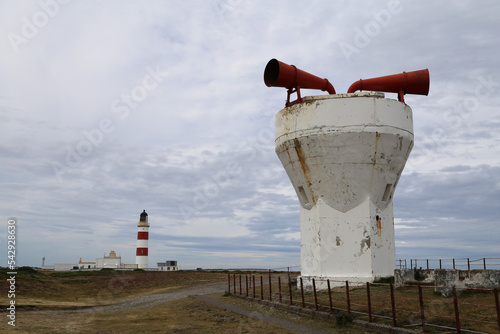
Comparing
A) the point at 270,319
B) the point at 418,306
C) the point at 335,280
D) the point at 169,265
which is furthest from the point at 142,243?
the point at 418,306

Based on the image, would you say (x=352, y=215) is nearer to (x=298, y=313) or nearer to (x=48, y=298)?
(x=298, y=313)

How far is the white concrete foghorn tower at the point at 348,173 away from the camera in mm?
16047

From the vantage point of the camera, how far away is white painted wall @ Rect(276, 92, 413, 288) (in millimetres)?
16047

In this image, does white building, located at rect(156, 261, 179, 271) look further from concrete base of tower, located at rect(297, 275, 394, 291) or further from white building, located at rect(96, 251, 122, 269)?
concrete base of tower, located at rect(297, 275, 394, 291)

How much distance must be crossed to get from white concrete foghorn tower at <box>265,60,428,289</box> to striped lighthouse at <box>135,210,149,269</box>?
4531cm

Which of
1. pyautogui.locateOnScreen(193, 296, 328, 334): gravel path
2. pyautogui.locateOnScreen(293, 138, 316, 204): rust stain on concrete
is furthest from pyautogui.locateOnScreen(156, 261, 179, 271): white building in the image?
pyautogui.locateOnScreen(293, 138, 316, 204): rust stain on concrete

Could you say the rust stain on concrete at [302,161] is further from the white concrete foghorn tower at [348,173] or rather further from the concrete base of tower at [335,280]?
the concrete base of tower at [335,280]

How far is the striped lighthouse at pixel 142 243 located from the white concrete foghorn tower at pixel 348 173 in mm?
45309

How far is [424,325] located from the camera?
346 inches

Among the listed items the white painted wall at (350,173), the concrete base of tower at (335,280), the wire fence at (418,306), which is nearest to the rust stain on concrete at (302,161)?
the white painted wall at (350,173)

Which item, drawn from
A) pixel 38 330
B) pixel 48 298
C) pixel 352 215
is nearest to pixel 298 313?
pixel 352 215

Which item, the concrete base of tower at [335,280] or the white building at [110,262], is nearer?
the concrete base of tower at [335,280]

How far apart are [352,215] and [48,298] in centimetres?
2177

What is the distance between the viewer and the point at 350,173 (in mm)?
16156
